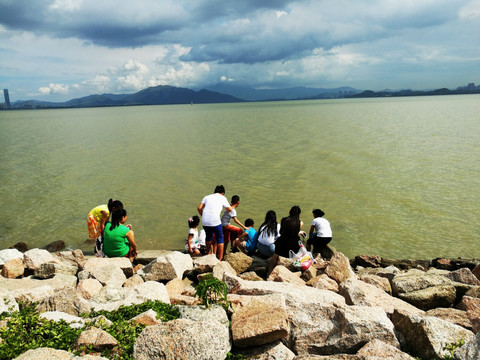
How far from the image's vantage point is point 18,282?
800cm

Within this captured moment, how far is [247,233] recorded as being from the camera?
1132 centimetres

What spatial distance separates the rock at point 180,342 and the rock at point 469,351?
2.79 metres

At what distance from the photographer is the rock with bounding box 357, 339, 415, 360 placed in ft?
13.3

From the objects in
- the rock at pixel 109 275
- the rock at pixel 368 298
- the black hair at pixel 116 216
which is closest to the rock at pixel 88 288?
the rock at pixel 109 275

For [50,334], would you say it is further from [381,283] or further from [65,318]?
[381,283]

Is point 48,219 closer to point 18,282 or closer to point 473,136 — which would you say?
point 18,282

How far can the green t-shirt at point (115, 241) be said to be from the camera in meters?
9.19

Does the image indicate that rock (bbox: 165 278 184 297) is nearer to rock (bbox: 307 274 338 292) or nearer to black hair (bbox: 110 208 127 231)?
black hair (bbox: 110 208 127 231)

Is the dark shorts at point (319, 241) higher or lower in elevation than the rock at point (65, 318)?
lower

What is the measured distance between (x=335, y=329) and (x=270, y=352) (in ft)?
3.27

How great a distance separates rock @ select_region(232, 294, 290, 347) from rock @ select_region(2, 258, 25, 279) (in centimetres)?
659

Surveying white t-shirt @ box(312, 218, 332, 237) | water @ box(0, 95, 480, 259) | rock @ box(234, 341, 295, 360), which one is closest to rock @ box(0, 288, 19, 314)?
rock @ box(234, 341, 295, 360)

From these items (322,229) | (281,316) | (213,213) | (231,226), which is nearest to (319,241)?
(322,229)

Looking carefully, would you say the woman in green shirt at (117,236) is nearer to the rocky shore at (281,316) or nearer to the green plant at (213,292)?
the rocky shore at (281,316)
